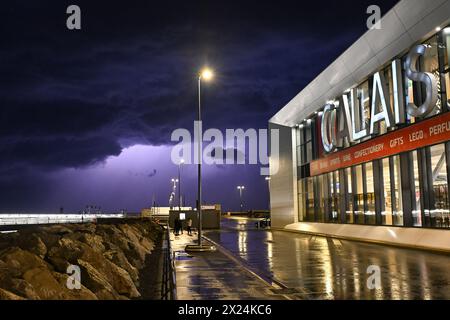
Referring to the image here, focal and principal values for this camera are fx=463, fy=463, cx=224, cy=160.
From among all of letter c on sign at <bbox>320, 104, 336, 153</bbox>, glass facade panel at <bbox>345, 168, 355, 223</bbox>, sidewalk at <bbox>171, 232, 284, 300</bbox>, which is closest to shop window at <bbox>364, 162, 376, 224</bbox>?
glass facade panel at <bbox>345, 168, 355, 223</bbox>

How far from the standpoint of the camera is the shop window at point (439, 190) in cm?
2275

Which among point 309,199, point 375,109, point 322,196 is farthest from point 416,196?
point 309,199

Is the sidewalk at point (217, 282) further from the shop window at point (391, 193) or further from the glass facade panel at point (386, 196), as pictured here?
the glass facade panel at point (386, 196)

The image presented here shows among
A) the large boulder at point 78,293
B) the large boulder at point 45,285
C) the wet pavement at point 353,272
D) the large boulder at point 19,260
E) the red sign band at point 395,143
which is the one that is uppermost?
the red sign band at point 395,143

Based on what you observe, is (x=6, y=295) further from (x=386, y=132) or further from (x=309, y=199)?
(x=309, y=199)

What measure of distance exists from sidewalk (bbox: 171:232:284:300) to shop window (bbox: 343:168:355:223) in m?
17.5

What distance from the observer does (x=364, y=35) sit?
28.7 metres

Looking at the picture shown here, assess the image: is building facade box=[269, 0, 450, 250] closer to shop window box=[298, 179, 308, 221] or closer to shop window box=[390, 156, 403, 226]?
shop window box=[390, 156, 403, 226]

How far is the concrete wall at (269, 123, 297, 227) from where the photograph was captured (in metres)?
46.6

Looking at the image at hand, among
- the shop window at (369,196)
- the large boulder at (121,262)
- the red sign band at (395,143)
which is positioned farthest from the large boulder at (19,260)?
the shop window at (369,196)

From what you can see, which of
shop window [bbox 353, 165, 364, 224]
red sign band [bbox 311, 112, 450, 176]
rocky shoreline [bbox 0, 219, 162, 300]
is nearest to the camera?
rocky shoreline [bbox 0, 219, 162, 300]

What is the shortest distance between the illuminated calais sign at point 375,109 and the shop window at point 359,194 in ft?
7.44
